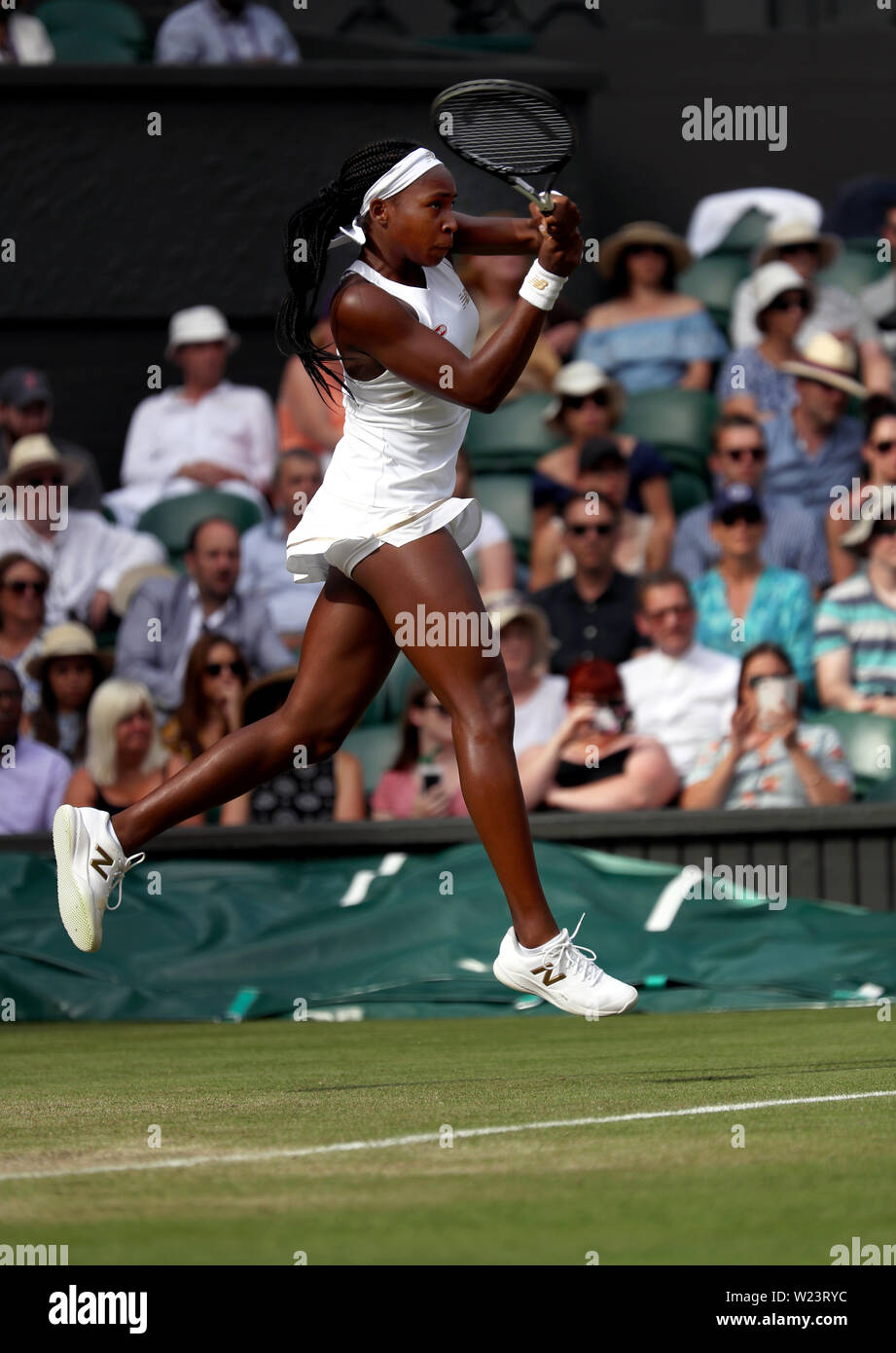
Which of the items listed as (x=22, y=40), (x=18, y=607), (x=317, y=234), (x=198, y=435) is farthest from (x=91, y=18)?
(x=317, y=234)

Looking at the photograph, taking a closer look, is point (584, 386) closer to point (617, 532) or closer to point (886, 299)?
point (617, 532)

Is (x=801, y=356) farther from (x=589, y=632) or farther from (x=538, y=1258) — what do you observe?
(x=538, y=1258)

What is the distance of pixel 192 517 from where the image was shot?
31.3ft

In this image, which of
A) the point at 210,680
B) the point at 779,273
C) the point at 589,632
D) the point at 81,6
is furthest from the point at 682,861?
the point at 81,6

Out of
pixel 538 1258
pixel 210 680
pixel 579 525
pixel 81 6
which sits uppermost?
pixel 81 6

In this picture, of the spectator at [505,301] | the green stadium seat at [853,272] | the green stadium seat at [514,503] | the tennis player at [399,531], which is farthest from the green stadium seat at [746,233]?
the tennis player at [399,531]

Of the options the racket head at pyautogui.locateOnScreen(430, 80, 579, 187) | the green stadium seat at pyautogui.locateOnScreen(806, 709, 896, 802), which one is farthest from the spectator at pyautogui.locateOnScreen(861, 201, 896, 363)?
the racket head at pyautogui.locateOnScreen(430, 80, 579, 187)

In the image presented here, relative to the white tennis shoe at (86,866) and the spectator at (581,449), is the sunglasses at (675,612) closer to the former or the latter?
the spectator at (581,449)

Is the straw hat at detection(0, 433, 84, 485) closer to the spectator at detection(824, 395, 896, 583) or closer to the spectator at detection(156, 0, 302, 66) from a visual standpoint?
the spectator at detection(156, 0, 302, 66)

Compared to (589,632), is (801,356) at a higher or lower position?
higher

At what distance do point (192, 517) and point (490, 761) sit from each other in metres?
5.61

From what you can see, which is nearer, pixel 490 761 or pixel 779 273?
pixel 490 761

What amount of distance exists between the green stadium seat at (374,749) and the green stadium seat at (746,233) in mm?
3701

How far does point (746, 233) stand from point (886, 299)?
96 centimetres
